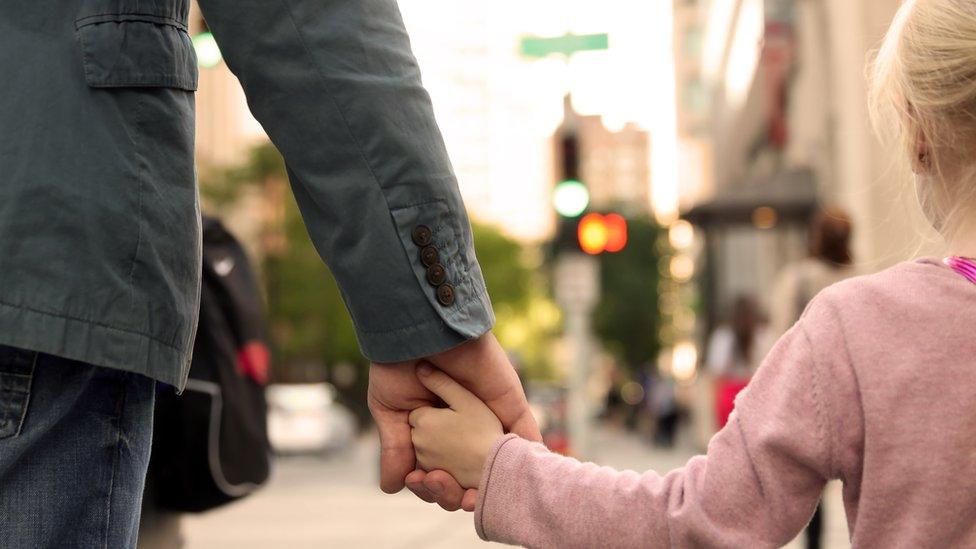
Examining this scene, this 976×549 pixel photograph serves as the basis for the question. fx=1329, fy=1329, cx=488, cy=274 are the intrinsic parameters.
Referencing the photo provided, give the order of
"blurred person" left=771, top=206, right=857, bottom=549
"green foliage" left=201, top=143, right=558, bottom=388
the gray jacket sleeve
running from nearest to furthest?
the gray jacket sleeve, "blurred person" left=771, top=206, right=857, bottom=549, "green foliage" left=201, top=143, right=558, bottom=388

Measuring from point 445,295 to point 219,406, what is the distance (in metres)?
1.66

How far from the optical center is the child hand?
1.95 m

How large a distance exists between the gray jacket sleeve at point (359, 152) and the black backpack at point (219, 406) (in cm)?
141

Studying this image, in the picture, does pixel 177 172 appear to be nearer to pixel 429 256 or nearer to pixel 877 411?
pixel 429 256

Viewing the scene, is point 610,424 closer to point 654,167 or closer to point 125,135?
point 125,135

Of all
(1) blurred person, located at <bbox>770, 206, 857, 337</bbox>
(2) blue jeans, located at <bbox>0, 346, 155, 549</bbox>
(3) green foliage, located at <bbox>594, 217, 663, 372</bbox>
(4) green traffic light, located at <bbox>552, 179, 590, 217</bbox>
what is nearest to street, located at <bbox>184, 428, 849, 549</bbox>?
(1) blurred person, located at <bbox>770, 206, 857, 337</bbox>

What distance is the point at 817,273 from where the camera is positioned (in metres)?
5.98

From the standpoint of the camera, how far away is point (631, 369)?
6406 centimetres

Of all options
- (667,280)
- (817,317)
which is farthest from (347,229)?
(667,280)

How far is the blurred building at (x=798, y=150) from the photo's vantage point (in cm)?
1377

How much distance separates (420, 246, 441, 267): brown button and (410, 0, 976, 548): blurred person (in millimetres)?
352

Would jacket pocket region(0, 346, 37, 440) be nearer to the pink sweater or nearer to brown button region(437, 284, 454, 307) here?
brown button region(437, 284, 454, 307)

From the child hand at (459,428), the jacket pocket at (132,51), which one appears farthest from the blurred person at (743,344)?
the jacket pocket at (132,51)

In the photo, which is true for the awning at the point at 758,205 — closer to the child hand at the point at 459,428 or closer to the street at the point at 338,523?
the street at the point at 338,523
